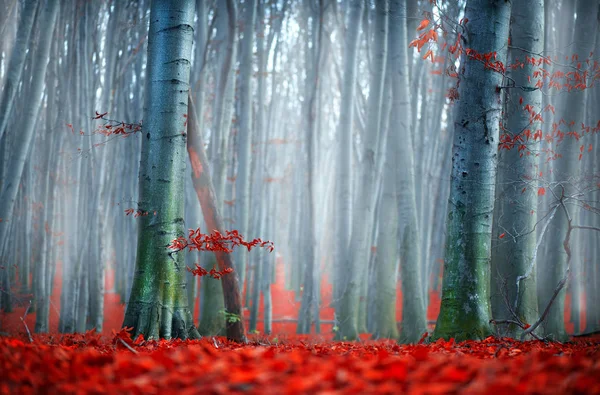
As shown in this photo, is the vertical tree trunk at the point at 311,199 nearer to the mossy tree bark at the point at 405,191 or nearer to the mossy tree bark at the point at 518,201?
the mossy tree bark at the point at 405,191

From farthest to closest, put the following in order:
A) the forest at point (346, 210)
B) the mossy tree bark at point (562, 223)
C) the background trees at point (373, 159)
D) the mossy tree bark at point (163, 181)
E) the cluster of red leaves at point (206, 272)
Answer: the mossy tree bark at point (562, 223), the background trees at point (373, 159), the cluster of red leaves at point (206, 272), the mossy tree bark at point (163, 181), the forest at point (346, 210)

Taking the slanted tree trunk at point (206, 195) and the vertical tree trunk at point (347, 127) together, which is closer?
the slanted tree trunk at point (206, 195)

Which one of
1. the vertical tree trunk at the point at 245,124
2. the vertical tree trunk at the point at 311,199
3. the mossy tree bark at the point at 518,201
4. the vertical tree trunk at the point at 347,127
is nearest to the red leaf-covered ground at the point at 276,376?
the mossy tree bark at the point at 518,201

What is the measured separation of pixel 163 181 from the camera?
199 inches

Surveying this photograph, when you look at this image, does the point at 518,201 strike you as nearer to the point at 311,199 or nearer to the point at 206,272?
the point at 206,272

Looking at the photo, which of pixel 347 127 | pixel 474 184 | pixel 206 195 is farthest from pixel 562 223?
pixel 206 195

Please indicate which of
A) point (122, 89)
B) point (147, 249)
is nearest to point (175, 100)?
point (147, 249)

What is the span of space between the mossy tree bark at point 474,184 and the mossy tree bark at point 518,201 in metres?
0.95

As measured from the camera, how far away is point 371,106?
10.5 meters

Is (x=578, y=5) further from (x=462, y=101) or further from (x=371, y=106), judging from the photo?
(x=462, y=101)

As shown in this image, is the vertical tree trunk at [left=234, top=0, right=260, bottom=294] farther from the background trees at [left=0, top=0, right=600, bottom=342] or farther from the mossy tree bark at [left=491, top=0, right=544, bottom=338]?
the mossy tree bark at [left=491, top=0, right=544, bottom=338]

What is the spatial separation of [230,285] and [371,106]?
224 inches

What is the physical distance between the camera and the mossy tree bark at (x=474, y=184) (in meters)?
5.42

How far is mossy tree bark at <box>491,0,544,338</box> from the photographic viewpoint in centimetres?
654
